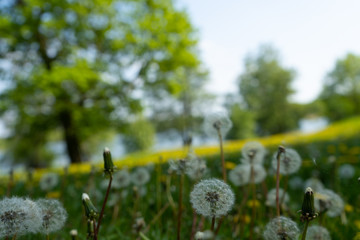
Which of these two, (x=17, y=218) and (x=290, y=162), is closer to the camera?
(x=17, y=218)

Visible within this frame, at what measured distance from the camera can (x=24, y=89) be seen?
1373 cm

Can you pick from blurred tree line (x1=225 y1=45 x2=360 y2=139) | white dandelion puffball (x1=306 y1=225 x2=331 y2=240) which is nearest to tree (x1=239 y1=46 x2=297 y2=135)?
blurred tree line (x1=225 y1=45 x2=360 y2=139)

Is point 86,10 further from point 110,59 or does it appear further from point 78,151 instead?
point 78,151

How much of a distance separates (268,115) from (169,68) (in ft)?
84.9

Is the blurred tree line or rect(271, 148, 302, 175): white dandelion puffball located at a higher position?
the blurred tree line

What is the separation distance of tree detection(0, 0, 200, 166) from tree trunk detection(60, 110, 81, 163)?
5cm

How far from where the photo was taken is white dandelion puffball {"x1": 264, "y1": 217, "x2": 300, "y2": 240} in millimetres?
894

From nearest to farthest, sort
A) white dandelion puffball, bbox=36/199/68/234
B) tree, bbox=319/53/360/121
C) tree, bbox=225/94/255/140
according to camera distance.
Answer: white dandelion puffball, bbox=36/199/68/234
tree, bbox=225/94/255/140
tree, bbox=319/53/360/121

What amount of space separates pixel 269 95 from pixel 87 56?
28.4m

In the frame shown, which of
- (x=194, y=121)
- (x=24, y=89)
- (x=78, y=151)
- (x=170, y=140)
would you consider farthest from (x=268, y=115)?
(x=24, y=89)

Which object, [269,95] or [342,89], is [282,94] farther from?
[342,89]

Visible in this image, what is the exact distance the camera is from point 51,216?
972mm

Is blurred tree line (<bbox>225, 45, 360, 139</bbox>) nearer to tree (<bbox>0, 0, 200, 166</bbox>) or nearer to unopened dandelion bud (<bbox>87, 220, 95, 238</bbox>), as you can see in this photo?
tree (<bbox>0, 0, 200, 166</bbox>)

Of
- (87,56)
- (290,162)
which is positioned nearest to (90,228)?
(290,162)
